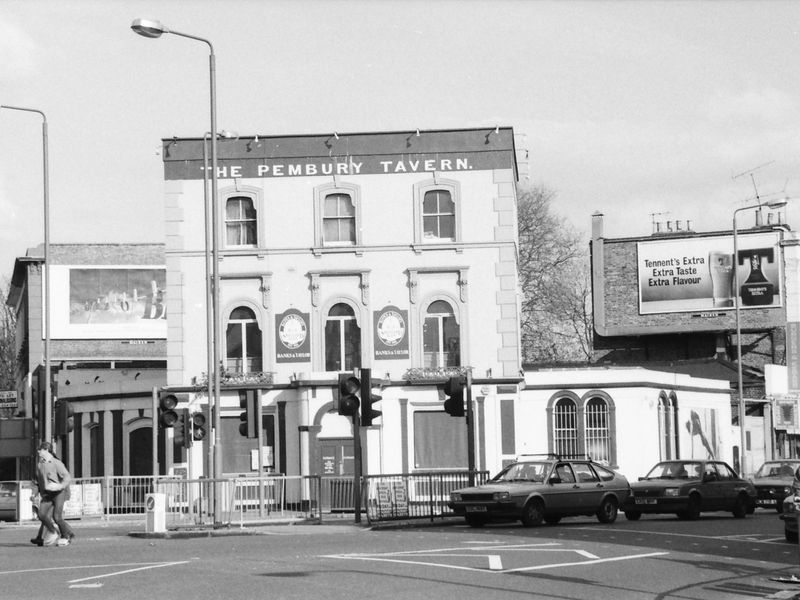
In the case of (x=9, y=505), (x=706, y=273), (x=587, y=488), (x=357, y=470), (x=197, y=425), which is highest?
(x=706, y=273)

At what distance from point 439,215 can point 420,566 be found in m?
25.9

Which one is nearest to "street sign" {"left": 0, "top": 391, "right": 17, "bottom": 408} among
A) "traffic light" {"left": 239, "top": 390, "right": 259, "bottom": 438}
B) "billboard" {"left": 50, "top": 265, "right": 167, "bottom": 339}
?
"billboard" {"left": 50, "top": 265, "right": 167, "bottom": 339}

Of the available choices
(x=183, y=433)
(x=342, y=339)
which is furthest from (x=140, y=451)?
(x=183, y=433)

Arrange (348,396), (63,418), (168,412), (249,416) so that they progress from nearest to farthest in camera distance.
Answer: (348,396) → (168,412) → (63,418) → (249,416)

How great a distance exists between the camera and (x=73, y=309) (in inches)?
2667

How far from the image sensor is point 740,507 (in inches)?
1241

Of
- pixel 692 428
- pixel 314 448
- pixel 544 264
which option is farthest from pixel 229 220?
pixel 544 264

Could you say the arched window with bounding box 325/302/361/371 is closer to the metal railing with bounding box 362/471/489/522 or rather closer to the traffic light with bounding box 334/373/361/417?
the metal railing with bounding box 362/471/489/522

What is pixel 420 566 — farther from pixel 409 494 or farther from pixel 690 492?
pixel 690 492

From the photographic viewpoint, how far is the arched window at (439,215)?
139ft

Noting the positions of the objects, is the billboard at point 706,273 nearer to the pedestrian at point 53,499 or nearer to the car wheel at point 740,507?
the car wheel at point 740,507

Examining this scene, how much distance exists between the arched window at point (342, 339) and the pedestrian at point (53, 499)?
63.1 ft

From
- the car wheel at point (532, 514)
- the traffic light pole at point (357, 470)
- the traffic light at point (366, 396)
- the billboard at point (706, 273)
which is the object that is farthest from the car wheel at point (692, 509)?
the billboard at point (706, 273)

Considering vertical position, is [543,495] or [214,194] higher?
[214,194]
